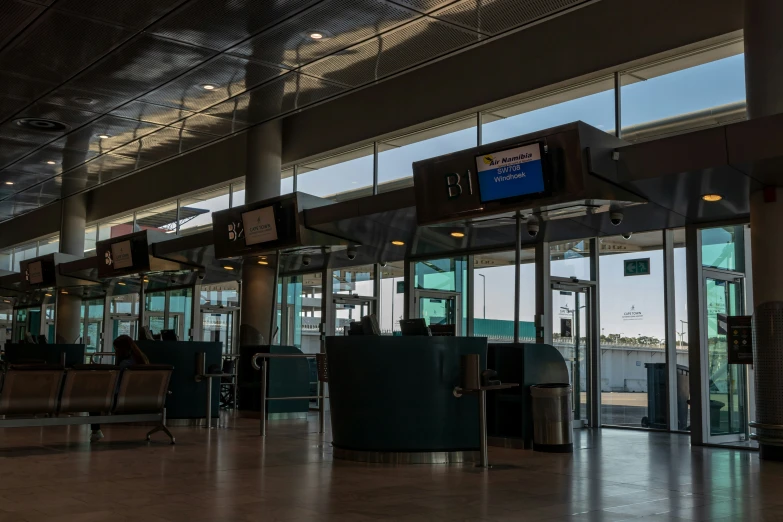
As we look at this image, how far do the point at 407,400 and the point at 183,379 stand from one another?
5.03m

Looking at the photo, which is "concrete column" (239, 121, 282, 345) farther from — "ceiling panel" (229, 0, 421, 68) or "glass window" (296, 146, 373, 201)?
"ceiling panel" (229, 0, 421, 68)

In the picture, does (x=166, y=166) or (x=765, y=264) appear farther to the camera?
(x=166, y=166)

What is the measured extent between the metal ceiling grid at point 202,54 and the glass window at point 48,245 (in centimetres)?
1111

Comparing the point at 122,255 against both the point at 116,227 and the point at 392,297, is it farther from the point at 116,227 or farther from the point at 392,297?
the point at 392,297

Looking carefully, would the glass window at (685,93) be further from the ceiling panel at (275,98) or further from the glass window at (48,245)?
the glass window at (48,245)

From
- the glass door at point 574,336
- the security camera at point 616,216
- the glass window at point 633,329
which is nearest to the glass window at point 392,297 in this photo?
the glass door at point 574,336

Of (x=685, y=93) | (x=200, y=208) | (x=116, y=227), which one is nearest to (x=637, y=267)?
(x=685, y=93)

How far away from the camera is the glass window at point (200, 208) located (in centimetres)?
1664

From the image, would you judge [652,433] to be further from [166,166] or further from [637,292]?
[166,166]

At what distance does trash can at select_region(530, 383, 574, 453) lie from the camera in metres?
8.49

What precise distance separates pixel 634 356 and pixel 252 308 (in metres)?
6.34

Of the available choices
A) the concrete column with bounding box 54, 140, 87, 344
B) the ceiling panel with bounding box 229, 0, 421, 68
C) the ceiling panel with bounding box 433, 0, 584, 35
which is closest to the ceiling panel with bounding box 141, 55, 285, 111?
the ceiling panel with bounding box 229, 0, 421, 68

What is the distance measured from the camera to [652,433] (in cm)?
1091

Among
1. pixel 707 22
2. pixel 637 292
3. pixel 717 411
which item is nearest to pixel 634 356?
pixel 637 292
